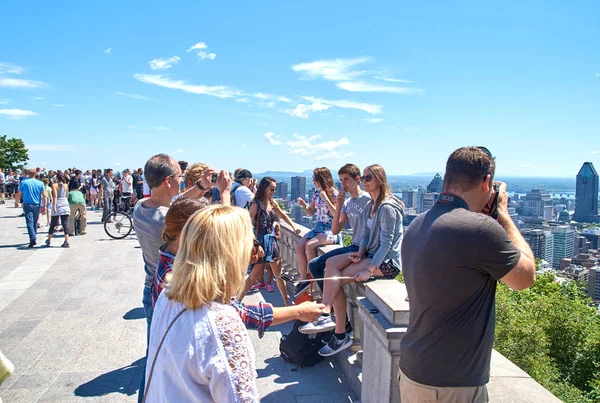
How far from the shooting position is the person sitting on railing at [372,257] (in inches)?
161

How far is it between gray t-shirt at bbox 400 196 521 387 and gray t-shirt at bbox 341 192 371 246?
2.76m

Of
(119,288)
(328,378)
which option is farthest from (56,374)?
(119,288)

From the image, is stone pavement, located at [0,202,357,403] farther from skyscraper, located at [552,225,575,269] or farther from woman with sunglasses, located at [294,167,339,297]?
skyscraper, located at [552,225,575,269]

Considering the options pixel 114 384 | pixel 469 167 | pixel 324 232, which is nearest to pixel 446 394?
pixel 469 167

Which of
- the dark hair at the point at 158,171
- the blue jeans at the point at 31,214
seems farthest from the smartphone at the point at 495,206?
the blue jeans at the point at 31,214

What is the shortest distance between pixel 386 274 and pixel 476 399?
2.05 metres

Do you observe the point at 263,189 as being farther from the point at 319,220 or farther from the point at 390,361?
the point at 390,361

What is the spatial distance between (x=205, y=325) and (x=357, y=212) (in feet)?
12.0

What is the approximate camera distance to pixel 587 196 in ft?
247

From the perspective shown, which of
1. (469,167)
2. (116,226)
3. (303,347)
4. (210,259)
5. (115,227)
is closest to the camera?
(210,259)

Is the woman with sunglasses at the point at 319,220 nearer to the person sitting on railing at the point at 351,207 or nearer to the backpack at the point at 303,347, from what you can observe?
the person sitting on railing at the point at 351,207

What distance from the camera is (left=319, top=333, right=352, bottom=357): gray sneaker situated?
411 centimetres

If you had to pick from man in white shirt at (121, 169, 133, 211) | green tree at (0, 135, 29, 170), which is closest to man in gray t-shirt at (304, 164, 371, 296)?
man in white shirt at (121, 169, 133, 211)

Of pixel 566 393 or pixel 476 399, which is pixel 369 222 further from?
pixel 566 393
